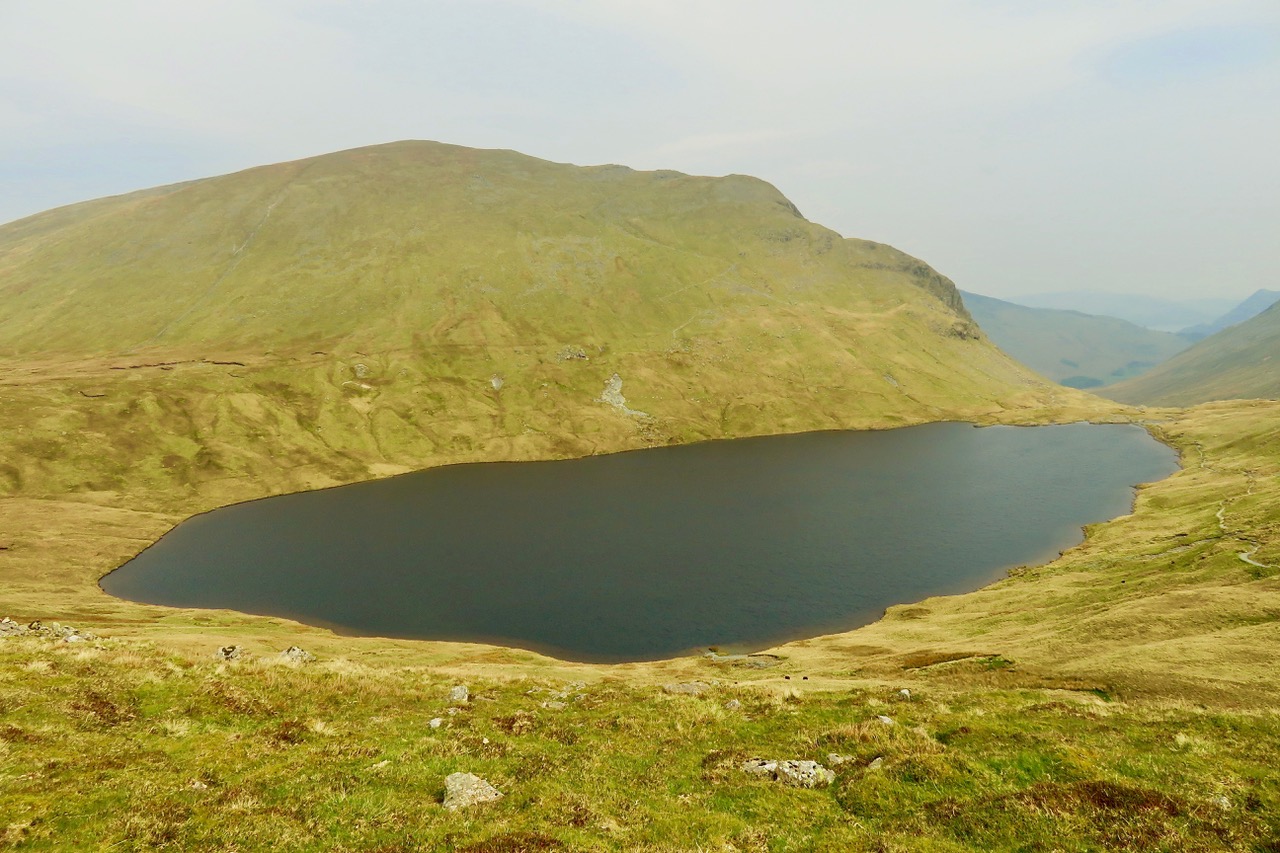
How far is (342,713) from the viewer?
2764 centimetres

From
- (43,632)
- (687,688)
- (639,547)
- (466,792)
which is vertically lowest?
(639,547)

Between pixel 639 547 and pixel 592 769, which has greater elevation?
pixel 592 769

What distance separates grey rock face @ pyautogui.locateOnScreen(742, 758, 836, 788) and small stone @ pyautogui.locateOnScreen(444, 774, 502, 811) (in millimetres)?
9511

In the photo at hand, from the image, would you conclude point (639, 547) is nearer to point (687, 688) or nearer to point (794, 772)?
point (687, 688)

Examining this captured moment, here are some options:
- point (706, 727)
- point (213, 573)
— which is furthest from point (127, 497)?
point (706, 727)

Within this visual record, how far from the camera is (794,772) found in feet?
66.2

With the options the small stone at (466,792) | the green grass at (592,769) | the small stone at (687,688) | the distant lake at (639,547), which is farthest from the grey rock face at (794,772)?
the distant lake at (639,547)

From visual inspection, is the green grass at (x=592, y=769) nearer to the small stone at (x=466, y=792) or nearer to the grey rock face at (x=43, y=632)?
the small stone at (x=466, y=792)

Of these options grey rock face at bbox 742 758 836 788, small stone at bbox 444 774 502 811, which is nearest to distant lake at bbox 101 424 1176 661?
grey rock face at bbox 742 758 836 788

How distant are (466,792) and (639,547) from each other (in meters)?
86.4

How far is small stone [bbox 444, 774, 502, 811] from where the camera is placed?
17.2 metres

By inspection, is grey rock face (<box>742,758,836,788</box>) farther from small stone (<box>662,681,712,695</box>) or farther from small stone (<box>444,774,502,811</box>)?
small stone (<box>662,681,712,695</box>)

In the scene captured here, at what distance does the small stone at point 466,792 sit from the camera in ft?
56.6

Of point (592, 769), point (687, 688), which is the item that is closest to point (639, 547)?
point (687, 688)
